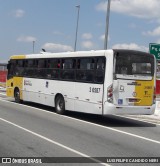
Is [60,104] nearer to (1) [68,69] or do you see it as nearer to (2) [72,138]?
(1) [68,69]

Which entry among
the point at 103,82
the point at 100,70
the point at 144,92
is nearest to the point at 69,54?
the point at 100,70

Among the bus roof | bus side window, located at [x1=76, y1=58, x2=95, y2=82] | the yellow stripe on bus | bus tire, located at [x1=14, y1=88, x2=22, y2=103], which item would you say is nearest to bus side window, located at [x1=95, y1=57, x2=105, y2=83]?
the bus roof

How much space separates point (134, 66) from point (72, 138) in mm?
5098

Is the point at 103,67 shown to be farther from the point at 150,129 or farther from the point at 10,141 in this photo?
the point at 10,141

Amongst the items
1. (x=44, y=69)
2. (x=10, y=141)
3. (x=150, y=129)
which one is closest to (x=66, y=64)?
(x=44, y=69)

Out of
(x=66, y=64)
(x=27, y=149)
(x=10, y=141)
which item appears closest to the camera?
(x=27, y=149)

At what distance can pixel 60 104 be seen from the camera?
18312mm

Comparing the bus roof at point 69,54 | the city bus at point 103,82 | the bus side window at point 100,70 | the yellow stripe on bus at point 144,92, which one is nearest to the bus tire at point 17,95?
the bus roof at point 69,54

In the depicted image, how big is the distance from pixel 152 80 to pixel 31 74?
7.58m

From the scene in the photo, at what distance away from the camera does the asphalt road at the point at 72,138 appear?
30.7 feet

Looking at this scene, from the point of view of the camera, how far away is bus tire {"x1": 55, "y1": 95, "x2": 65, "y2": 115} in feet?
59.0

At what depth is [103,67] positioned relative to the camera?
15164 mm

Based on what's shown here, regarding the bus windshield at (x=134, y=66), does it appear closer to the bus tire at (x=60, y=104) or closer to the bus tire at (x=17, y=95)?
the bus tire at (x=60, y=104)

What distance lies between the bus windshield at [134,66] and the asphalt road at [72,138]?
1.86m
